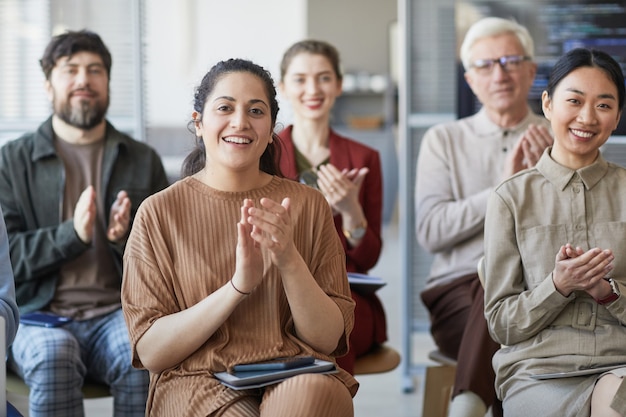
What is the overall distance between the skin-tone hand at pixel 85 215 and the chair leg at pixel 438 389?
125cm

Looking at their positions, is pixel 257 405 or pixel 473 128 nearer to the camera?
pixel 257 405

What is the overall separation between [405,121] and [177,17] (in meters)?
7.38

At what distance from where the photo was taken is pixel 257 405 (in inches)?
84.2

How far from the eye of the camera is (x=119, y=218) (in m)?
2.99

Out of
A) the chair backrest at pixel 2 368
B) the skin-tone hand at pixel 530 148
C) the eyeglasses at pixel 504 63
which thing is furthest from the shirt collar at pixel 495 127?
the chair backrest at pixel 2 368

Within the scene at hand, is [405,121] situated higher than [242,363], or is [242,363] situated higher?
[405,121]

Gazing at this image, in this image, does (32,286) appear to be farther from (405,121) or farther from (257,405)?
(405,121)

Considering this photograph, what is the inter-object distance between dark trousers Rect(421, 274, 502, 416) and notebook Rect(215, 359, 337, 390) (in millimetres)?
790

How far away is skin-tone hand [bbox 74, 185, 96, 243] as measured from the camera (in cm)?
291

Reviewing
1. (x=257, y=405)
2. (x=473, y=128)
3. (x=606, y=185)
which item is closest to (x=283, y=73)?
(x=473, y=128)

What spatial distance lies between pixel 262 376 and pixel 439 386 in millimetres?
1328

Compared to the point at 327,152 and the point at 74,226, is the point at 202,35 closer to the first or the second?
the point at 327,152

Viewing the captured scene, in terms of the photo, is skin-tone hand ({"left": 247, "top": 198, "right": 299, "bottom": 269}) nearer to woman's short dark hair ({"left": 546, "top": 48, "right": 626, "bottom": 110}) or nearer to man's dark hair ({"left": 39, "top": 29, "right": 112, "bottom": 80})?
woman's short dark hair ({"left": 546, "top": 48, "right": 626, "bottom": 110})

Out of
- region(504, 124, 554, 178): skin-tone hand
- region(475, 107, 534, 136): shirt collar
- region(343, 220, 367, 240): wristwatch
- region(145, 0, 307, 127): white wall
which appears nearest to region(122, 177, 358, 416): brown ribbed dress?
region(343, 220, 367, 240): wristwatch
